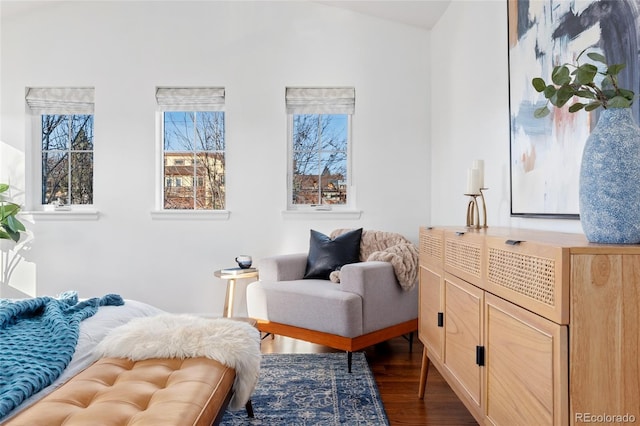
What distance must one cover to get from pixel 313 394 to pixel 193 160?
2420 mm

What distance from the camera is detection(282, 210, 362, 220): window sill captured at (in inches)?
141

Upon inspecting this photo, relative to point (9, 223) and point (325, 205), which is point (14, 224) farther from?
point (325, 205)

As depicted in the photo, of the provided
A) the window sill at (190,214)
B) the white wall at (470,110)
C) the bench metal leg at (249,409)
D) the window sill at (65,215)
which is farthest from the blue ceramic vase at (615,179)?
the window sill at (65,215)

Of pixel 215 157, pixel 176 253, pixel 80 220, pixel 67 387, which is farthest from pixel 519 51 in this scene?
pixel 80 220

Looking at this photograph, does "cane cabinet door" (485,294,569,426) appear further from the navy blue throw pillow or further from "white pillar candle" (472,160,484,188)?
the navy blue throw pillow

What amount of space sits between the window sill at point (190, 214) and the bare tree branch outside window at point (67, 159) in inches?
28.0

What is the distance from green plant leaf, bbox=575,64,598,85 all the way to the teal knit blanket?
169cm

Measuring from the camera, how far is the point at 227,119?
142 inches

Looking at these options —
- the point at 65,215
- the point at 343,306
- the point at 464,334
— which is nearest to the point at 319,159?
the point at 343,306

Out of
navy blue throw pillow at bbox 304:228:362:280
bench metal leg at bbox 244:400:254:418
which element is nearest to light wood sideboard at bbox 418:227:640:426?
bench metal leg at bbox 244:400:254:418

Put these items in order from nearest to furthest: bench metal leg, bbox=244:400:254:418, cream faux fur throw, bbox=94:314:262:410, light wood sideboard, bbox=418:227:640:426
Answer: light wood sideboard, bbox=418:227:640:426, cream faux fur throw, bbox=94:314:262:410, bench metal leg, bbox=244:400:254:418

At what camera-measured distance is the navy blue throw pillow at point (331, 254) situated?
3.07 meters

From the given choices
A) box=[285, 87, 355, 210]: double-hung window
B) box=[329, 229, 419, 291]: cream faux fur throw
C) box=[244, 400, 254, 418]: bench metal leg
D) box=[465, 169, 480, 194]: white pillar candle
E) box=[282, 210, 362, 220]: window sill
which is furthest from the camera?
box=[285, 87, 355, 210]: double-hung window

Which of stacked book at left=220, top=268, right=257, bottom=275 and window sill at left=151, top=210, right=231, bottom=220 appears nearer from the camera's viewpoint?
stacked book at left=220, top=268, right=257, bottom=275
